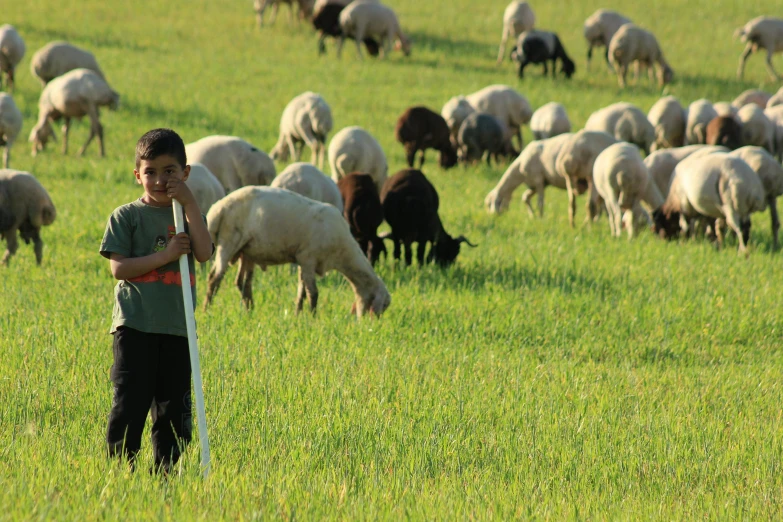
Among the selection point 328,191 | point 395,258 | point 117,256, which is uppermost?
point 117,256

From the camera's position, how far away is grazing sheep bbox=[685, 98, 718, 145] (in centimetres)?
2227

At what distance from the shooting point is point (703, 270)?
12758 mm

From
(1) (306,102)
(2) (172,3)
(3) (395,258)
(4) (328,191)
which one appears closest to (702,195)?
(3) (395,258)

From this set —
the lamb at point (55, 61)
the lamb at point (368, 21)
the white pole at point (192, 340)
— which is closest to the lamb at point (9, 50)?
the lamb at point (55, 61)

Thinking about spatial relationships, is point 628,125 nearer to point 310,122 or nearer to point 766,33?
point 310,122

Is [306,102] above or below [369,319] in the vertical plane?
above

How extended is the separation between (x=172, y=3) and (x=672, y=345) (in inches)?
1500

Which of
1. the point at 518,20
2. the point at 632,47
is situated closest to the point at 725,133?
the point at 632,47

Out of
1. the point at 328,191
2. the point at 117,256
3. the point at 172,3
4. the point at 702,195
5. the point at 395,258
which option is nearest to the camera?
the point at 117,256

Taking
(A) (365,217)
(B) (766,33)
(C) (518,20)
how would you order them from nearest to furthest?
1. (A) (365,217)
2. (B) (766,33)
3. (C) (518,20)

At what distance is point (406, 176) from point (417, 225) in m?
1.04

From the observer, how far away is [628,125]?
21.5 meters

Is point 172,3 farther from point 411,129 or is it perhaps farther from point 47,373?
point 47,373

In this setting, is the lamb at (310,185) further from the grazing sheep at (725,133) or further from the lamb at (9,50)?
the lamb at (9,50)
